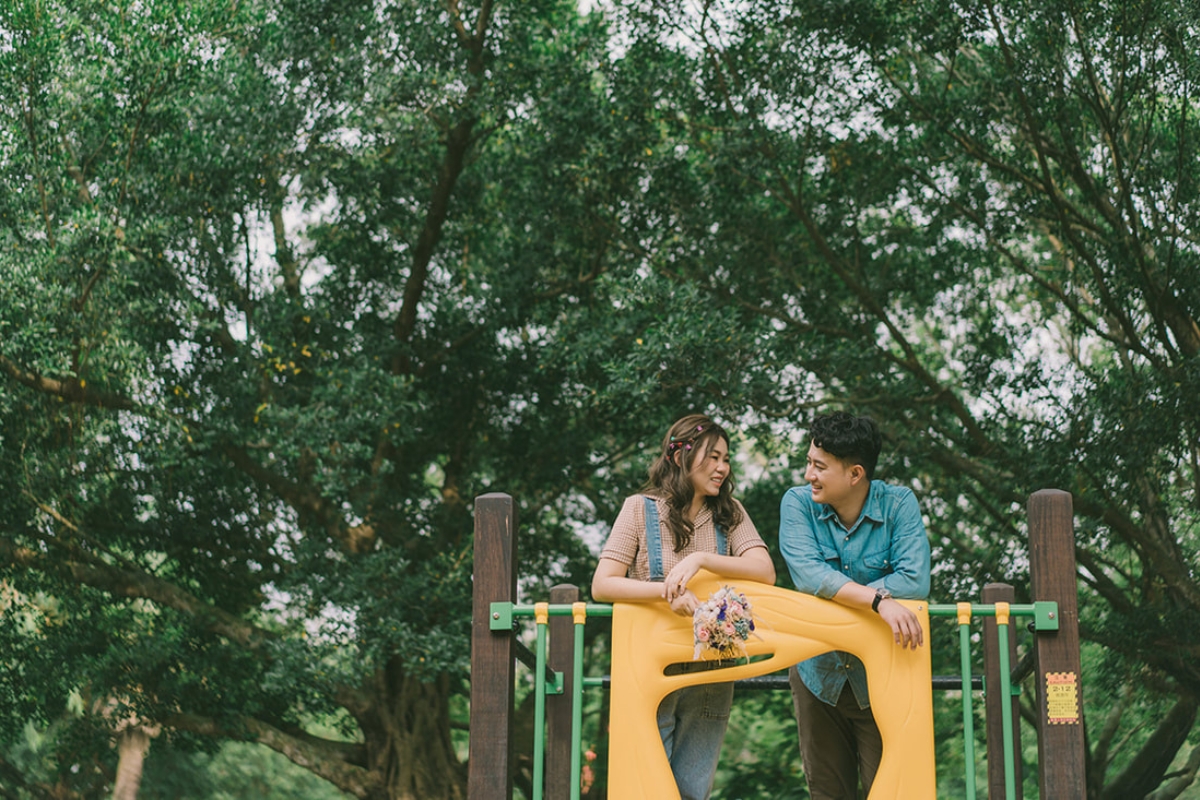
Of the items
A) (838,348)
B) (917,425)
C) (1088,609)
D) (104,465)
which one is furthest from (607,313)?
(1088,609)

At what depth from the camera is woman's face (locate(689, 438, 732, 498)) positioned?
3.46 m

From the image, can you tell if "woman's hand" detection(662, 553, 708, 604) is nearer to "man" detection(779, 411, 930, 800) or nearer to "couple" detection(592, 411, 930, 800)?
"couple" detection(592, 411, 930, 800)

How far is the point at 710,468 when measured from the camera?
3.46m

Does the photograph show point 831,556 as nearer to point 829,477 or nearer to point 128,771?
point 829,477

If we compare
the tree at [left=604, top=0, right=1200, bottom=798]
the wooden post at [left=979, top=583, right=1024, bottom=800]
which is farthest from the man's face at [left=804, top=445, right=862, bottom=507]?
the tree at [left=604, top=0, right=1200, bottom=798]

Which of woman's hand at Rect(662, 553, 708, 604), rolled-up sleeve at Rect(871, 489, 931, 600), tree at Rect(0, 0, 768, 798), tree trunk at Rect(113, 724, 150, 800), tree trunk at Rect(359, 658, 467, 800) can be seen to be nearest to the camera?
woman's hand at Rect(662, 553, 708, 604)

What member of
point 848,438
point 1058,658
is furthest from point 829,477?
point 1058,658

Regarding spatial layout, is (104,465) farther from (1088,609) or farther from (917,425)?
(1088,609)

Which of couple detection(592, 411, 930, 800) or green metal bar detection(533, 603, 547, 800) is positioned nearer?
green metal bar detection(533, 603, 547, 800)

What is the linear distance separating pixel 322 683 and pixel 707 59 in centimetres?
509

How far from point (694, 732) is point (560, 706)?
3.06 ft

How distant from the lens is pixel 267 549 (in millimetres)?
10539

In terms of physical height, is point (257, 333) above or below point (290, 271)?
below

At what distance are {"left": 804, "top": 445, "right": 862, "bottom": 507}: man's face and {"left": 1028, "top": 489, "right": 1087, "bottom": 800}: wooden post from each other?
0.50 metres
